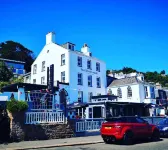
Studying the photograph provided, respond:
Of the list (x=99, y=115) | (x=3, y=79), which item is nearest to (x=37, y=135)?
(x=99, y=115)

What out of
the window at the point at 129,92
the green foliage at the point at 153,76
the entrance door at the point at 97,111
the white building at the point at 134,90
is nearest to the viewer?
the entrance door at the point at 97,111

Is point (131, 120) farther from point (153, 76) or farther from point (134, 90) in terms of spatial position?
point (153, 76)

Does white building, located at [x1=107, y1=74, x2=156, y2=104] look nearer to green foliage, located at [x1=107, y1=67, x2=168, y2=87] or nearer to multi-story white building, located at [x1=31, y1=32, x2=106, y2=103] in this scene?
multi-story white building, located at [x1=31, y1=32, x2=106, y2=103]

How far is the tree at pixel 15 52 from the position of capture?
61.6 m

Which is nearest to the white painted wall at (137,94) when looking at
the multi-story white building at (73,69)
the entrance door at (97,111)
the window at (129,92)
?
the window at (129,92)

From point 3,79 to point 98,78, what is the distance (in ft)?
50.5

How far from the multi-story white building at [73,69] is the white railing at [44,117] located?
1585 cm

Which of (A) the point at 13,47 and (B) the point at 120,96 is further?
(A) the point at 13,47

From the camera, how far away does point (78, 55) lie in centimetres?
3731

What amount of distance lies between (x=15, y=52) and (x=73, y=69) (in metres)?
31.8

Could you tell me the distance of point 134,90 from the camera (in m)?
39.2

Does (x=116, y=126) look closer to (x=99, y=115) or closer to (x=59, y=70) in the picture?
(x=99, y=115)

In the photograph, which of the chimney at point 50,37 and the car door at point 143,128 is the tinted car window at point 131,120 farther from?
the chimney at point 50,37

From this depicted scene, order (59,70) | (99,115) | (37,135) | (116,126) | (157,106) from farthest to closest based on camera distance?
(157,106) → (59,70) → (99,115) → (37,135) → (116,126)
